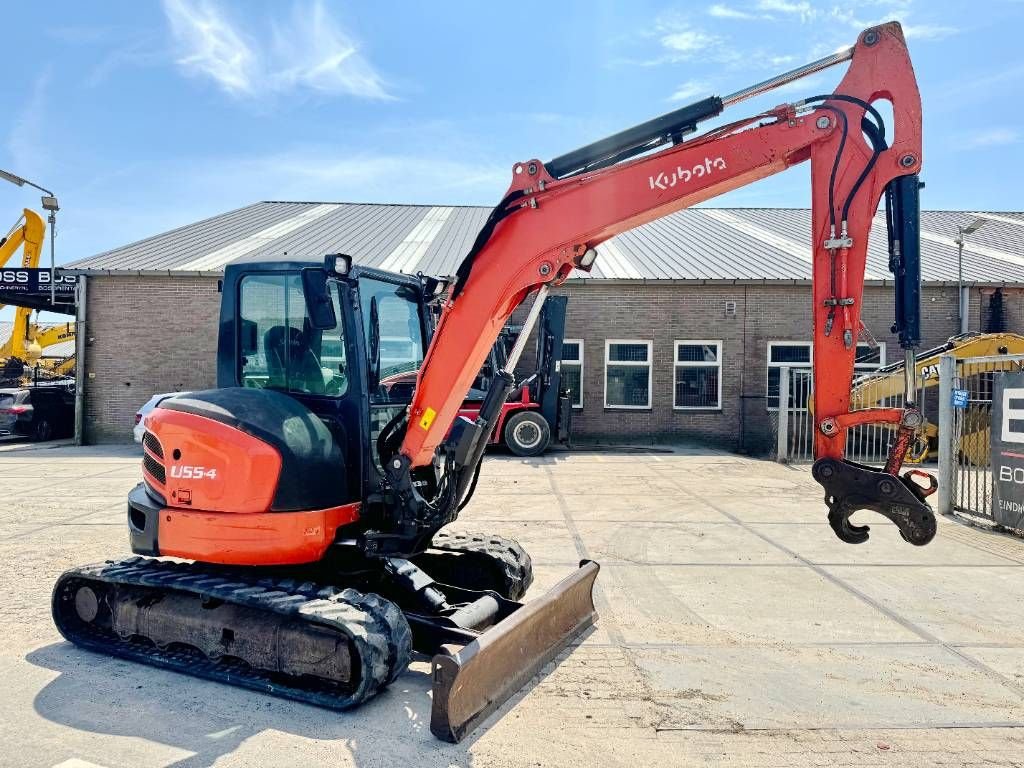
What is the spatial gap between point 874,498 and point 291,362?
348cm

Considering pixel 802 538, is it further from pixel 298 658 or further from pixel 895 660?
pixel 298 658

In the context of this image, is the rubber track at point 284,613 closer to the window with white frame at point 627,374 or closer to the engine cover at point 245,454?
the engine cover at point 245,454

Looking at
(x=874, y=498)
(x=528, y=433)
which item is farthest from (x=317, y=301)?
(x=528, y=433)

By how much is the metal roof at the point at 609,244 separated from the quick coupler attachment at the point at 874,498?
14.8m

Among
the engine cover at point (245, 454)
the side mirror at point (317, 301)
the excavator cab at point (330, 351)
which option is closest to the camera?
the side mirror at point (317, 301)

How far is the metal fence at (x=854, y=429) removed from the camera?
1498cm

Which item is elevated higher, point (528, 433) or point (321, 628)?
point (528, 433)

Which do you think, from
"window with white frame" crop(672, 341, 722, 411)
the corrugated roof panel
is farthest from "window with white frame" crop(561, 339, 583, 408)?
the corrugated roof panel

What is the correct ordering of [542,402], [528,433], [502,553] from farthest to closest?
1. [542,402]
2. [528,433]
3. [502,553]

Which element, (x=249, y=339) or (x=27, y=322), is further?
(x=27, y=322)

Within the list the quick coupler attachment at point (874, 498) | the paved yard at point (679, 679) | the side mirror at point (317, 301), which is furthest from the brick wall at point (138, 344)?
the quick coupler attachment at point (874, 498)

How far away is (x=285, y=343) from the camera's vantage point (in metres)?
4.84

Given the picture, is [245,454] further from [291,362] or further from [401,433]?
[401,433]

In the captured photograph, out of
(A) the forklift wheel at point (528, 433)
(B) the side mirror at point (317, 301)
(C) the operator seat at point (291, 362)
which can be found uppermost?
(B) the side mirror at point (317, 301)
